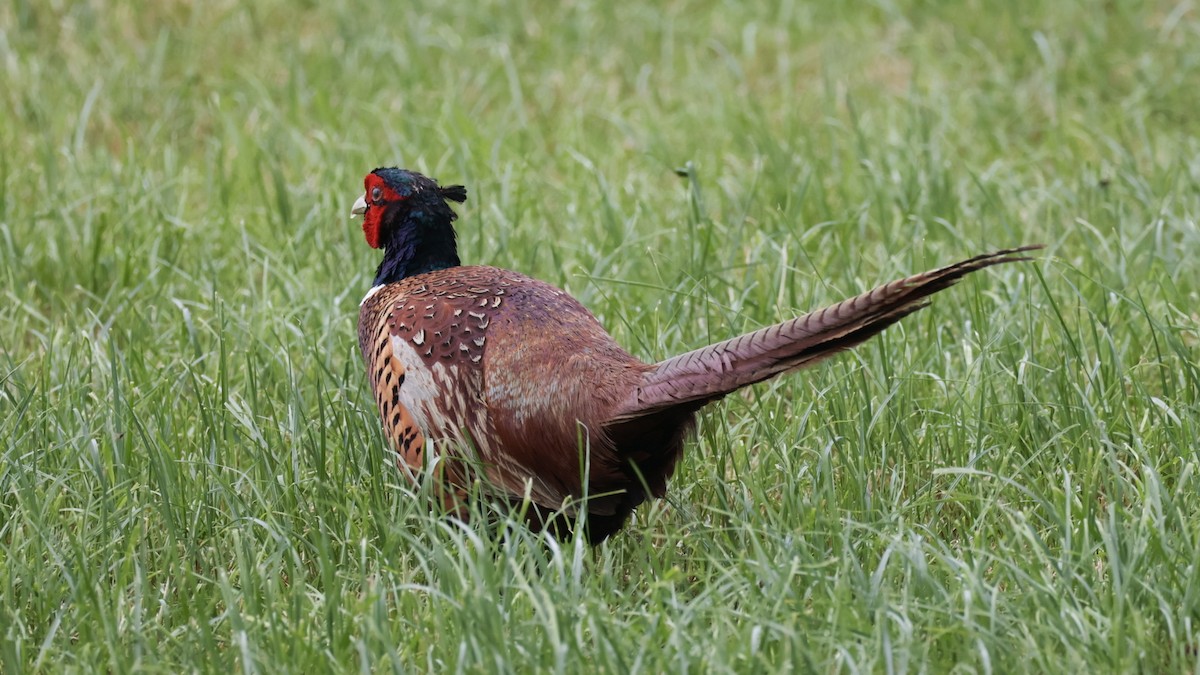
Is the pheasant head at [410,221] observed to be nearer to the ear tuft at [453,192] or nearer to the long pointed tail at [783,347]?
the ear tuft at [453,192]

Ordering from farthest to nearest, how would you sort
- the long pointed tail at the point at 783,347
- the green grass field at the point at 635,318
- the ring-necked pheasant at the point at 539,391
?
the ring-necked pheasant at the point at 539,391 → the green grass field at the point at 635,318 → the long pointed tail at the point at 783,347

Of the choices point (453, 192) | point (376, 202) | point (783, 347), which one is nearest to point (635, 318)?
point (453, 192)

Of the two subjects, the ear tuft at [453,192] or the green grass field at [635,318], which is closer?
the green grass field at [635,318]

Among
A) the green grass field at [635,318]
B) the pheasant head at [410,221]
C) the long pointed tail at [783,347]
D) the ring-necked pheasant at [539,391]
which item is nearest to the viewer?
the long pointed tail at [783,347]

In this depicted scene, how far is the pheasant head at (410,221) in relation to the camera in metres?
3.59

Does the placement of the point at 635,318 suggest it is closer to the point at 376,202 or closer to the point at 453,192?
the point at 453,192

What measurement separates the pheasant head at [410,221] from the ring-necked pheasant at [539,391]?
233mm

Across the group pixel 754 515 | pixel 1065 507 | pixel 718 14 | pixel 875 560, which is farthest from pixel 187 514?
pixel 718 14

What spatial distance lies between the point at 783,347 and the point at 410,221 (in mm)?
1242

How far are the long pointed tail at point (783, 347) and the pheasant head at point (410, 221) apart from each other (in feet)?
2.98

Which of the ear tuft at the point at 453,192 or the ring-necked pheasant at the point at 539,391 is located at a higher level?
the ear tuft at the point at 453,192

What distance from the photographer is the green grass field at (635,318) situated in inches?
105

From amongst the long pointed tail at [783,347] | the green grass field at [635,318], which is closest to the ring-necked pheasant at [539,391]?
the long pointed tail at [783,347]

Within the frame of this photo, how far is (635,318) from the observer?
4.03 m
